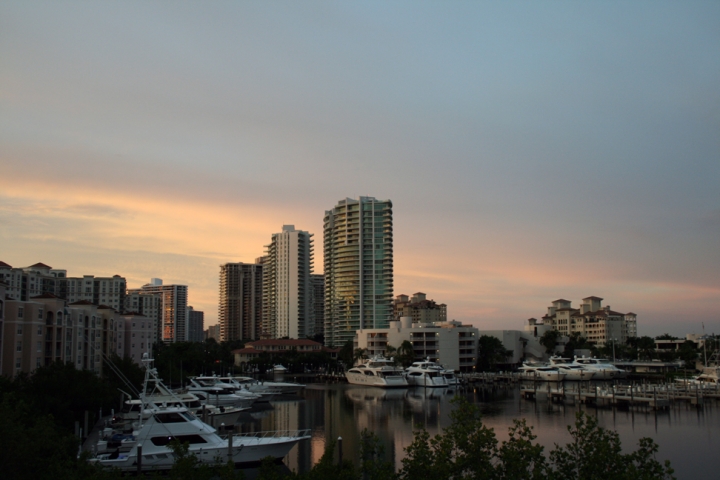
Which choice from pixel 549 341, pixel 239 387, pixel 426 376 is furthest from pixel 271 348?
pixel 239 387

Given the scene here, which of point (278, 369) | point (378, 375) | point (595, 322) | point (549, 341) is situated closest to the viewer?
point (378, 375)

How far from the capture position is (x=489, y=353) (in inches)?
4975

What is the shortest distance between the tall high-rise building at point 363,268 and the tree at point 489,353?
1562 inches

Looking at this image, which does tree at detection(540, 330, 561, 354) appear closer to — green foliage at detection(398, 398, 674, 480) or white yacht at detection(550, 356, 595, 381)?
white yacht at detection(550, 356, 595, 381)

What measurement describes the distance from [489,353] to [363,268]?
165 ft

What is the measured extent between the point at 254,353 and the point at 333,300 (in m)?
27.2

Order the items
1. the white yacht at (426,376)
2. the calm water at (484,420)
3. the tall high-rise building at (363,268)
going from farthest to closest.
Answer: the tall high-rise building at (363,268), the white yacht at (426,376), the calm water at (484,420)

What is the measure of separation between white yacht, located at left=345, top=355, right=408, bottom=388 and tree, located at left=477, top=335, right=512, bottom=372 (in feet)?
76.3

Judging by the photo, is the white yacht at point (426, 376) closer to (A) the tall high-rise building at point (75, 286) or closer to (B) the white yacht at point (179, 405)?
(B) the white yacht at point (179, 405)

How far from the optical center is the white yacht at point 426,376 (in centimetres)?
9950

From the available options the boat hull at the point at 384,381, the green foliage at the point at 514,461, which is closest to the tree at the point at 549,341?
the boat hull at the point at 384,381

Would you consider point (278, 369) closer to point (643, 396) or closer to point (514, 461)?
point (643, 396)

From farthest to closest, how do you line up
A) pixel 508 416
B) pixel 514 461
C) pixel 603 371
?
pixel 603 371
pixel 508 416
pixel 514 461

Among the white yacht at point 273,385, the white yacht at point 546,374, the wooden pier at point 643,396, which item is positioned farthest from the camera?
the white yacht at point 546,374
